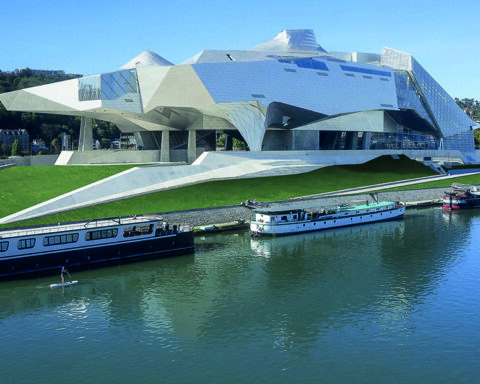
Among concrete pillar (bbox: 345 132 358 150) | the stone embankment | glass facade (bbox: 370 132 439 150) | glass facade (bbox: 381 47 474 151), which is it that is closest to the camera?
the stone embankment

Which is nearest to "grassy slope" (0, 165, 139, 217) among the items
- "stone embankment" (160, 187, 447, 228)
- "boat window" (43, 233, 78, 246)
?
"boat window" (43, 233, 78, 246)

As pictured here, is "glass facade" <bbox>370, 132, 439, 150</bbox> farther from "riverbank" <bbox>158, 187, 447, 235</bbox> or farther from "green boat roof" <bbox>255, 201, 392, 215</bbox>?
"green boat roof" <bbox>255, 201, 392, 215</bbox>

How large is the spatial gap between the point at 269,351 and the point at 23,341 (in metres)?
12.2

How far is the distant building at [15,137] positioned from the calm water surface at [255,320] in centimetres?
10384

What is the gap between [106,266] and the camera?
3788cm

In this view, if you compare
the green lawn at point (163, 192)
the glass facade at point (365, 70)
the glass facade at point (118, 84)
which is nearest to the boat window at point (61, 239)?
the green lawn at point (163, 192)

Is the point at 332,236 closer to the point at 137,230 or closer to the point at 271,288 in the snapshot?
the point at 271,288

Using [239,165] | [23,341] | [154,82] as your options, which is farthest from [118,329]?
[154,82]

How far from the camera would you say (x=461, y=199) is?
214 ft

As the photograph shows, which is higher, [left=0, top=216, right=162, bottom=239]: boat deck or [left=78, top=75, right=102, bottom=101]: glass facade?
[left=78, top=75, right=102, bottom=101]: glass facade

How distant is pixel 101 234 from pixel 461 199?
48193 millimetres

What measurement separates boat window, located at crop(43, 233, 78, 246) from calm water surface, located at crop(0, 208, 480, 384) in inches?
108

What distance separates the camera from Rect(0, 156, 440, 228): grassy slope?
4828cm

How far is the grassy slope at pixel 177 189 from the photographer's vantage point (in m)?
48.3
